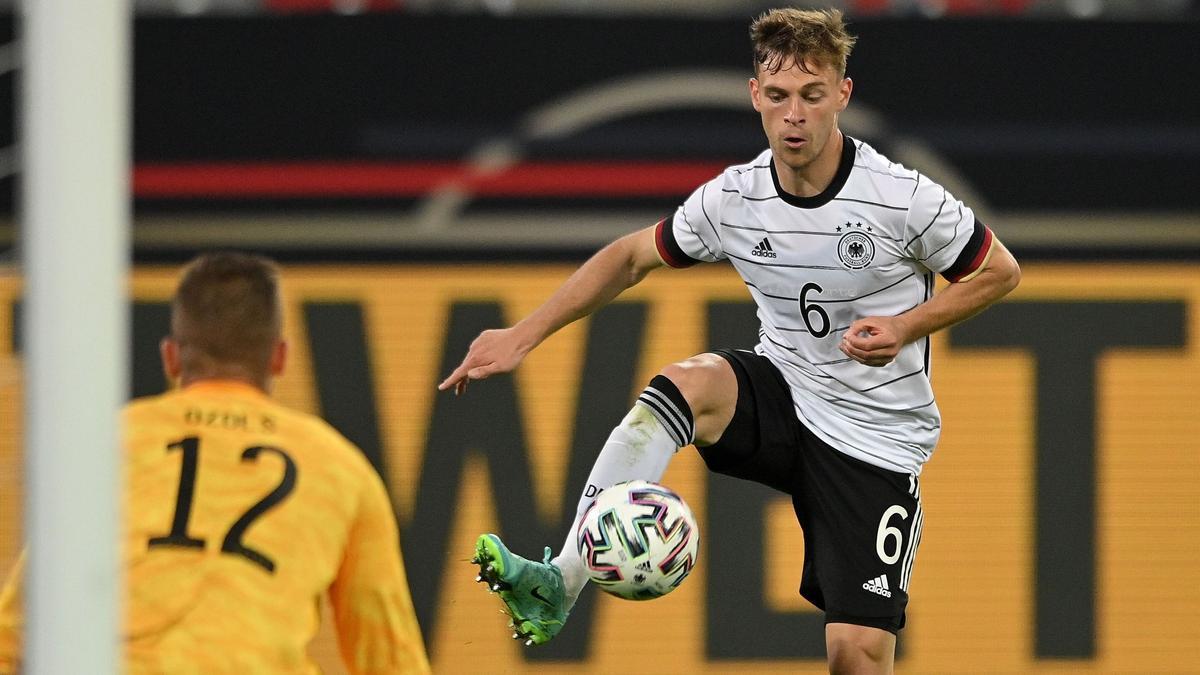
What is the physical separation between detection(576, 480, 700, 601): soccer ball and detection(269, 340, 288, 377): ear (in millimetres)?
1330

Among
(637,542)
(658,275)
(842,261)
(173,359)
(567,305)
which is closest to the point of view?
(173,359)

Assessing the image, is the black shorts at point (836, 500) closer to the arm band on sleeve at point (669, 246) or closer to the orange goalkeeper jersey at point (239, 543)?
the arm band on sleeve at point (669, 246)

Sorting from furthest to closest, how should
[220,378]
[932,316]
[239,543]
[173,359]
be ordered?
[932,316] < [173,359] < [220,378] < [239,543]

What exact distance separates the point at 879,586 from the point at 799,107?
1489mm

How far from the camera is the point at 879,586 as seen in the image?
5574 millimetres

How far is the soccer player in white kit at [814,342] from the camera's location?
519 cm

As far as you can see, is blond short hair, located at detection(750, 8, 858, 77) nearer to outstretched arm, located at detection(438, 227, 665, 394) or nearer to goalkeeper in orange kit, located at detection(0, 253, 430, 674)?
outstretched arm, located at detection(438, 227, 665, 394)

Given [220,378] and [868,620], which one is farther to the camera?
[868,620]

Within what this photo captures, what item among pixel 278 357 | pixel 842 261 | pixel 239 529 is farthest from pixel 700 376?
pixel 239 529

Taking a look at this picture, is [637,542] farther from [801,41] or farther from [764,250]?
[801,41]

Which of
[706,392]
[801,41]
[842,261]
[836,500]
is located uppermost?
[801,41]

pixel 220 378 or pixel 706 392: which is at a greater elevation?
pixel 706 392

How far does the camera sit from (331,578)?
12.2 ft

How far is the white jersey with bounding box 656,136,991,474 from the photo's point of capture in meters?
5.29
